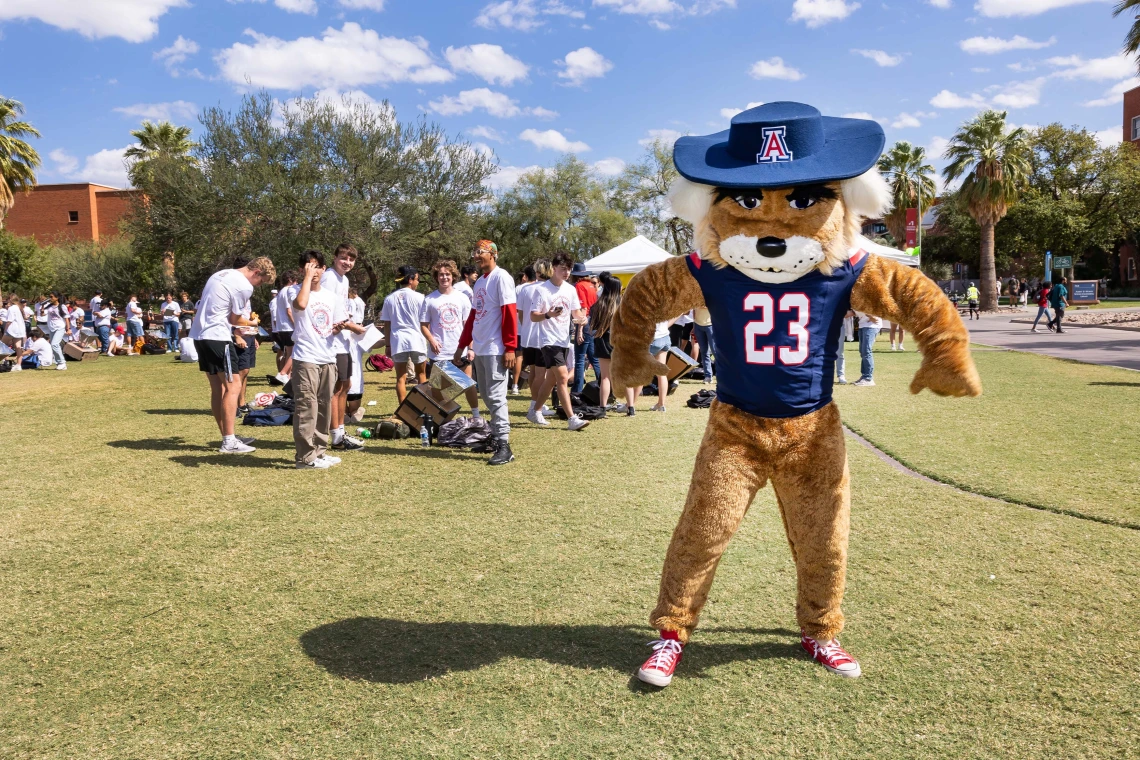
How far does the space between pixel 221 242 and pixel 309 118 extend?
5363mm

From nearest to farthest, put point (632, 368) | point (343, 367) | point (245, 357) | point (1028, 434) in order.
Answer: point (632, 368) → point (1028, 434) → point (343, 367) → point (245, 357)

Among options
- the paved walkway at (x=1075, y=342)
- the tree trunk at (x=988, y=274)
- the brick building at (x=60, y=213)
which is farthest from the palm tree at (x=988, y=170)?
the brick building at (x=60, y=213)

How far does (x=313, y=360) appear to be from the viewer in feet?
23.2

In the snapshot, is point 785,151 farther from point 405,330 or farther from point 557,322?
point 405,330

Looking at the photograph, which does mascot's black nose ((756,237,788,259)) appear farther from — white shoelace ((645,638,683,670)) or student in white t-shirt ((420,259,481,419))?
student in white t-shirt ((420,259,481,419))

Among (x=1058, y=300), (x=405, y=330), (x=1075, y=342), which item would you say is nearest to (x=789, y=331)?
(x=405, y=330)

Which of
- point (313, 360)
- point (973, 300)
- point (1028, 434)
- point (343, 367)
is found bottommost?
point (1028, 434)

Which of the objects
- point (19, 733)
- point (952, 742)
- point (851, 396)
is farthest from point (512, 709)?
point (851, 396)

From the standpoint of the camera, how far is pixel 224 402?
791cm

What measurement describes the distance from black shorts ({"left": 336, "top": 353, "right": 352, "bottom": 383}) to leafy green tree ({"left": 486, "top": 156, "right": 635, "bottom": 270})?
40605 millimetres

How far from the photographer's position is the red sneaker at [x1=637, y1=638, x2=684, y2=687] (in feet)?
10.2

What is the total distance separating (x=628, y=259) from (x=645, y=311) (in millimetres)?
15013

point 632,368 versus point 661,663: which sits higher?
point 632,368

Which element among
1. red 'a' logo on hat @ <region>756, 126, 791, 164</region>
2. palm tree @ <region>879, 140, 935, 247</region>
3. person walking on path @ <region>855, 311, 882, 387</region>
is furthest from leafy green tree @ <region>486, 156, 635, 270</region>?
red 'a' logo on hat @ <region>756, 126, 791, 164</region>
